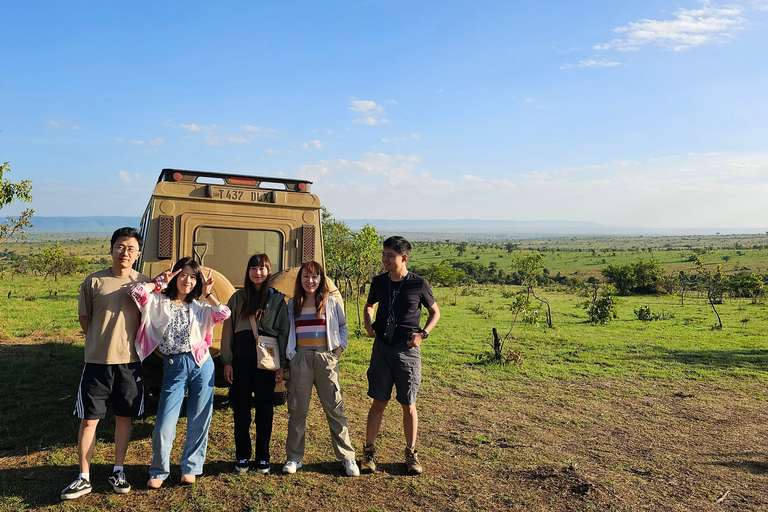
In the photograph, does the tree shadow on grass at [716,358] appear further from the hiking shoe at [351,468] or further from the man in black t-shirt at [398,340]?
the hiking shoe at [351,468]

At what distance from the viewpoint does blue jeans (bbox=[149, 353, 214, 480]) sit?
13.4 feet

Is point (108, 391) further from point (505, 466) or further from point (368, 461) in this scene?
point (505, 466)

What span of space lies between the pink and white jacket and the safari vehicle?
3.82 feet

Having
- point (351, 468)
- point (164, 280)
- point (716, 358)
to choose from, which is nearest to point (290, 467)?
point (351, 468)

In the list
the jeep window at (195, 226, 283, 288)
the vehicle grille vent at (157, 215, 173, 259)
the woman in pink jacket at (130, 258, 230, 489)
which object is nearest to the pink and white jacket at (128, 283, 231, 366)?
the woman in pink jacket at (130, 258, 230, 489)

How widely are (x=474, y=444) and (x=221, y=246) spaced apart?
3.60m

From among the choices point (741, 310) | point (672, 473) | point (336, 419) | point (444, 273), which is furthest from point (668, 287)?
point (336, 419)

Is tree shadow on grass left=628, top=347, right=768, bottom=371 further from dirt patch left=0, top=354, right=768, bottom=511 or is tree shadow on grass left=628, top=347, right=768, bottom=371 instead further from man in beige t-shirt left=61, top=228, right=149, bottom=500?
man in beige t-shirt left=61, top=228, right=149, bottom=500

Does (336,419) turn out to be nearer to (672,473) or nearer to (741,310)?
(672,473)

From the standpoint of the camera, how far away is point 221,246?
5.88m

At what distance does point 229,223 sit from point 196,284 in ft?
5.71

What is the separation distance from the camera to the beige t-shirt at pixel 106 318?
3904 millimetres

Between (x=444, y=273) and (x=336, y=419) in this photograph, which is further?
(x=444, y=273)

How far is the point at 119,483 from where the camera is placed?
4004mm
